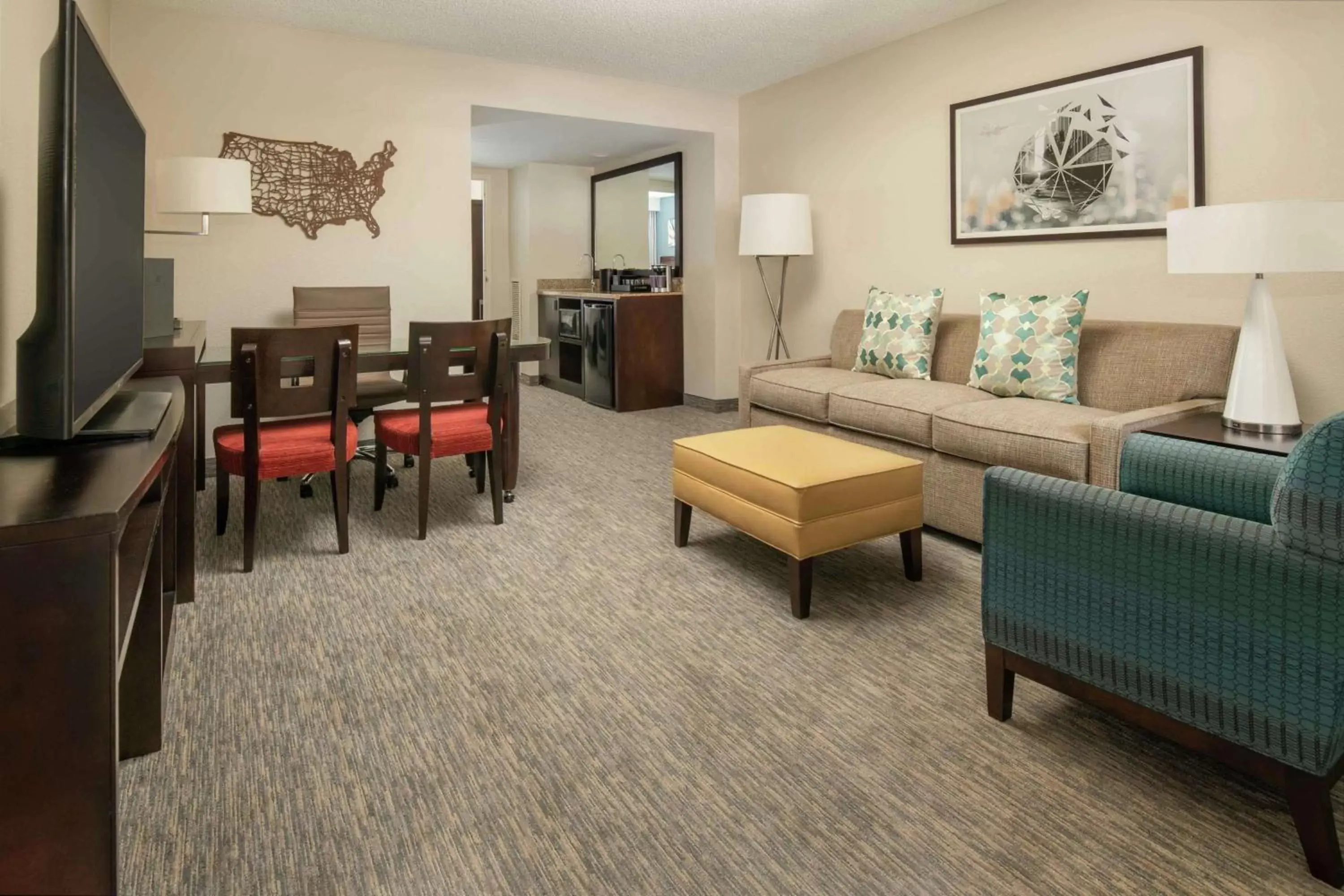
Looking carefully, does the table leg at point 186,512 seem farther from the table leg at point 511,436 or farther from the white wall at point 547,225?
the white wall at point 547,225

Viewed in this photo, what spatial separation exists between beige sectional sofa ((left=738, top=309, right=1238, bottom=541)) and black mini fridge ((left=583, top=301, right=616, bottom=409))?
259cm

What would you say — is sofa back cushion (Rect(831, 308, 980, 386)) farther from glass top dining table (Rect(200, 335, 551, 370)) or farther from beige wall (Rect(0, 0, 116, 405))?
beige wall (Rect(0, 0, 116, 405))

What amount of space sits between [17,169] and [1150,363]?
377 cm

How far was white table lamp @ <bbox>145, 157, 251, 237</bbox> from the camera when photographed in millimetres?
3328

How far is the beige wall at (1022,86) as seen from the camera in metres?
2.95

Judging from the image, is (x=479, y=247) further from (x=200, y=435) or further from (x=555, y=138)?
(x=200, y=435)

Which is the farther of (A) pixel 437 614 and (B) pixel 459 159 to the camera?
(B) pixel 459 159

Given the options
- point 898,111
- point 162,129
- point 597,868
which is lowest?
point 597,868

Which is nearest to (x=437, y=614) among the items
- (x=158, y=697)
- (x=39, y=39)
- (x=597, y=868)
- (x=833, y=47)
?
(x=158, y=697)

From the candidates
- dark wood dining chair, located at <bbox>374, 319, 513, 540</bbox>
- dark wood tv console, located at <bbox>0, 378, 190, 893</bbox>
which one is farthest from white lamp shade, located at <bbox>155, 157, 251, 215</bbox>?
dark wood tv console, located at <bbox>0, 378, 190, 893</bbox>

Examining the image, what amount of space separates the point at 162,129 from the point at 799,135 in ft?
12.3

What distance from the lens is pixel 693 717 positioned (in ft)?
6.29

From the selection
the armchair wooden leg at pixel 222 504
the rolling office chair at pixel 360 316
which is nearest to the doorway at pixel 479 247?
the rolling office chair at pixel 360 316

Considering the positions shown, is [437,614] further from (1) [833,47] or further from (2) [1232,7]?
(1) [833,47]
